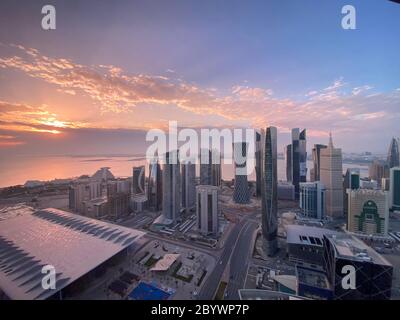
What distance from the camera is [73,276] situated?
14.2 feet

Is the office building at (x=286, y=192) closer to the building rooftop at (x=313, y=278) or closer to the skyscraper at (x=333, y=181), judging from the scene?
the skyscraper at (x=333, y=181)

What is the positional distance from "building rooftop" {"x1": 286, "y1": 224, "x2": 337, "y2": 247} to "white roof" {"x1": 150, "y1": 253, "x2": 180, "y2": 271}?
414cm

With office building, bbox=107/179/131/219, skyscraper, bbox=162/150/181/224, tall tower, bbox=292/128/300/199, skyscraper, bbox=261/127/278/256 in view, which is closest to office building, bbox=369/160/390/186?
tall tower, bbox=292/128/300/199

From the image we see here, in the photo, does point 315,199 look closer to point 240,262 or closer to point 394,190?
point 394,190

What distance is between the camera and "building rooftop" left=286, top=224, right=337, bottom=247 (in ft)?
20.7

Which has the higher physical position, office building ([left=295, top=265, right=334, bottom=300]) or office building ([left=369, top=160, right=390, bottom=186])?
office building ([left=369, top=160, right=390, bottom=186])

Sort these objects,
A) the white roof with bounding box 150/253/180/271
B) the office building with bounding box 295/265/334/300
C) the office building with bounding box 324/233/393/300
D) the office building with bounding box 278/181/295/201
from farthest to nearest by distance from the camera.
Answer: the office building with bounding box 278/181/295/201, the white roof with bounding box 150/253/180/271, the office building with bounding box 295/265/334/300, the office building with bounding box 324/233/393/300

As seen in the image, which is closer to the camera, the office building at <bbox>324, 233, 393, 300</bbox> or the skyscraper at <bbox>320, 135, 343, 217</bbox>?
the office building at <bbox>324, 233, 393, 300</bbox>

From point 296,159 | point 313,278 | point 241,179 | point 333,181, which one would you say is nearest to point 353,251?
point 313,278

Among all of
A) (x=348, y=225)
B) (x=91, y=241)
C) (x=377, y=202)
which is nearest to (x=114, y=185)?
(x=91, y=241)

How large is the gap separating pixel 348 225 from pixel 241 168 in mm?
6495

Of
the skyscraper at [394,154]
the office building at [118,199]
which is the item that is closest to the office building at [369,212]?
the skyscraper at [394,154]

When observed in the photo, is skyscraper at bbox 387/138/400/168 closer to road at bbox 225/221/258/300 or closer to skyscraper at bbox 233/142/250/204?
skyscraper at bbox 233/142/250/204
